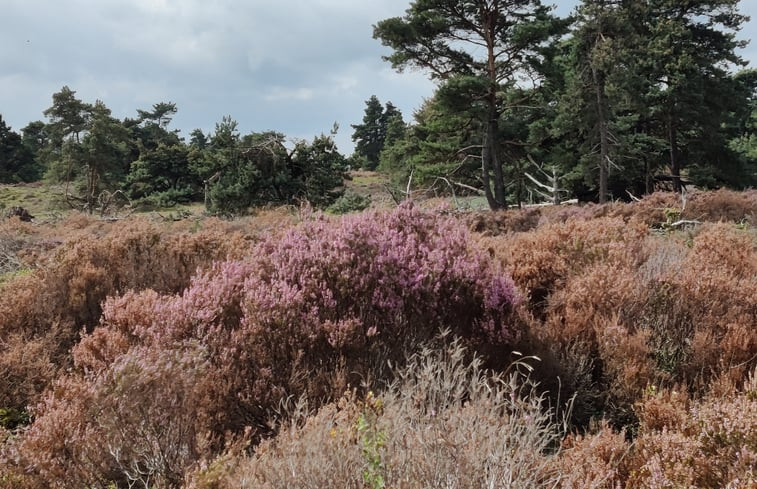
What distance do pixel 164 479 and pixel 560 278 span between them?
4051mm

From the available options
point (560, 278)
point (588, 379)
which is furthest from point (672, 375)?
point (560, 278)

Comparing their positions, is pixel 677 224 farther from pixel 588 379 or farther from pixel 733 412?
pixel 733 412

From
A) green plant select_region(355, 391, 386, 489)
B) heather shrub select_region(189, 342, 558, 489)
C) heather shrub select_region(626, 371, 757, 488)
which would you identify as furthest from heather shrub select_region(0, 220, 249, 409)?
heather shrub select_region(626, 371, 757, 488)

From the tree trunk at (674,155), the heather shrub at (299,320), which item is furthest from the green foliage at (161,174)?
the heather shrub at (299,320)

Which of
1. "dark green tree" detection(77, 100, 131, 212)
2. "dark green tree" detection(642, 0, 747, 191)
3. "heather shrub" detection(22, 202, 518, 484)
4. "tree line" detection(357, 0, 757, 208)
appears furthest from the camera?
"dark green tree" detection(77, 100, 131, 212)

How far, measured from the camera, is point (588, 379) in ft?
11.5

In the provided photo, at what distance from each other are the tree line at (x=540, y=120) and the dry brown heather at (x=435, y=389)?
506 inches

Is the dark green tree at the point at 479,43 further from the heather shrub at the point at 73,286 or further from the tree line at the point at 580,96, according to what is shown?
the heather shrub at the point at 73,286

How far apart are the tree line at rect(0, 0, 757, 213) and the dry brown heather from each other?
12.9 m

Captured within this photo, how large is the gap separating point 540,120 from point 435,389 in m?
23.0

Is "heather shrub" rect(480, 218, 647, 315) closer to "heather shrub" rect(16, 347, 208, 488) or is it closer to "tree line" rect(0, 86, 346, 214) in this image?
"heather shrub" rect(16, 347, 208, 488)

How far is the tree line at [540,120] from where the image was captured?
17.1m

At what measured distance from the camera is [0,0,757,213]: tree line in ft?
56.0

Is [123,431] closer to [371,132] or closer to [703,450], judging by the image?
[703,450]
